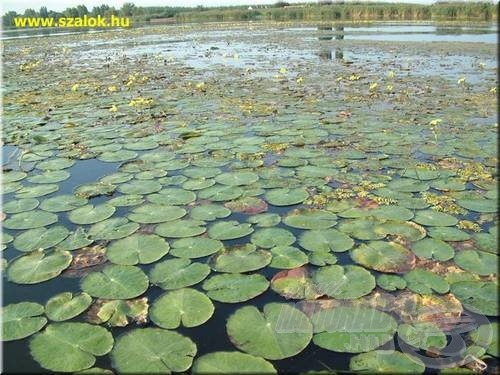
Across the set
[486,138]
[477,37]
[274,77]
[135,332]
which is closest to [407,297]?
[135,332]

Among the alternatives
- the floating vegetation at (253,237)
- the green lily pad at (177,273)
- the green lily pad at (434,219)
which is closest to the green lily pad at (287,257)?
the floating vegetation at (253,237)

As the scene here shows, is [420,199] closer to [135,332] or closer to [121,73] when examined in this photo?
[135,332]

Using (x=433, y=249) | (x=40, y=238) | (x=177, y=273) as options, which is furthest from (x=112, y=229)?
(x=433, y=249)

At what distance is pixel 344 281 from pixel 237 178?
190 centimetres

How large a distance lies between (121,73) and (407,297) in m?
10.8

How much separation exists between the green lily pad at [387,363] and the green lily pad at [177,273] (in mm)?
1158

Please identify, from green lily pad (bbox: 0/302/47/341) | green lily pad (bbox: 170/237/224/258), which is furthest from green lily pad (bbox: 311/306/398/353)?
green lily pad (bbox: 0/302/47/341)

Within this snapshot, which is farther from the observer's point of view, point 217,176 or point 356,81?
point 356,81

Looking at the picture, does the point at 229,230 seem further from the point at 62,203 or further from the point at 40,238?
A: the point at 62,203

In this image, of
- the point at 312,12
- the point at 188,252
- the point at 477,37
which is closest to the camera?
the point at 188,252

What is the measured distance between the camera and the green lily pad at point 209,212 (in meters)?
3.64

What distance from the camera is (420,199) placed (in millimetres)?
3828

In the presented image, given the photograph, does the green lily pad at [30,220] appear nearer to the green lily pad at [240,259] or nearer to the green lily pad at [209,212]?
the green lily pad at [209,212]

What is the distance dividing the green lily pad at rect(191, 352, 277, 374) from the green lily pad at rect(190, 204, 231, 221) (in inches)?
62.2
